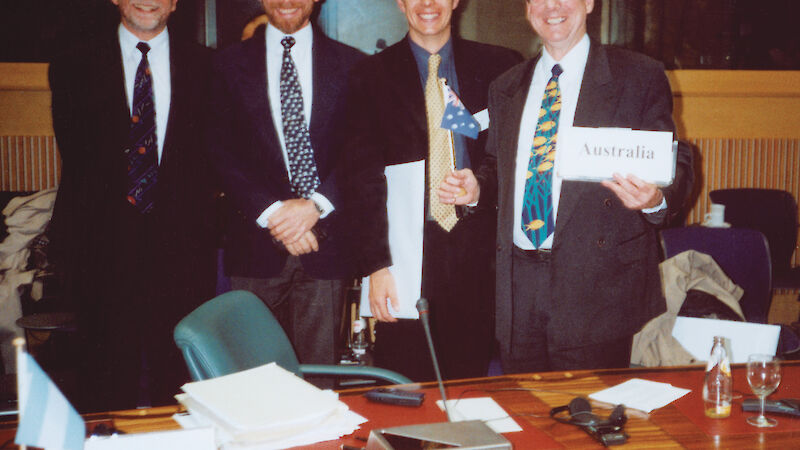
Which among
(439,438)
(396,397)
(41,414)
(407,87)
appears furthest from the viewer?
(407,87)

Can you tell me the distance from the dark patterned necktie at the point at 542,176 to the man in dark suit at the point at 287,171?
77cm

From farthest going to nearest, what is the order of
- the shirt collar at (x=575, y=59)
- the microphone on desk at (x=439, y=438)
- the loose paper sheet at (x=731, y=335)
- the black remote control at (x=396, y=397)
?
1. the loose paper sheet at (x=731, y=335)
2. the shirt collar at (x=575, y=59)
3. the black remote control at (x=396, y=397)
4. the microphone on desk at (x=439, y=438)

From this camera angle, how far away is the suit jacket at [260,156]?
2.74 meters

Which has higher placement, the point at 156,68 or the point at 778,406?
the point at 156,68

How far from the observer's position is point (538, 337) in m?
2.32

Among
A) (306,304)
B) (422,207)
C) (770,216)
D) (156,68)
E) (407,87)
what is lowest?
(306,304)

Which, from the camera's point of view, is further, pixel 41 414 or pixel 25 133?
pixel 25 133

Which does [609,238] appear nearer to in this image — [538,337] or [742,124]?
[538,337]

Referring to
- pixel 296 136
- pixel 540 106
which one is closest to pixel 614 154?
pixel 540 106

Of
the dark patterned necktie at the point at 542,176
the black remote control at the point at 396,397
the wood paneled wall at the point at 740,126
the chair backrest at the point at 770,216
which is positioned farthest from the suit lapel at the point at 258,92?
the wood paneled wall at the point at 740,126

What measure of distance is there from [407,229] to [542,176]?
0.52m

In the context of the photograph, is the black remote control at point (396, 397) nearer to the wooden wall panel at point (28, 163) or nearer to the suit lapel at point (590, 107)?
the suit lapel at point (590, 107)

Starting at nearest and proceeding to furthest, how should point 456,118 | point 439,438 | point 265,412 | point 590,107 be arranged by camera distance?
point 439,438, point 265,412, point 590,107, point 456,118

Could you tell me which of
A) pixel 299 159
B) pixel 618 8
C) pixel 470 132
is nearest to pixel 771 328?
pixel 470 132
